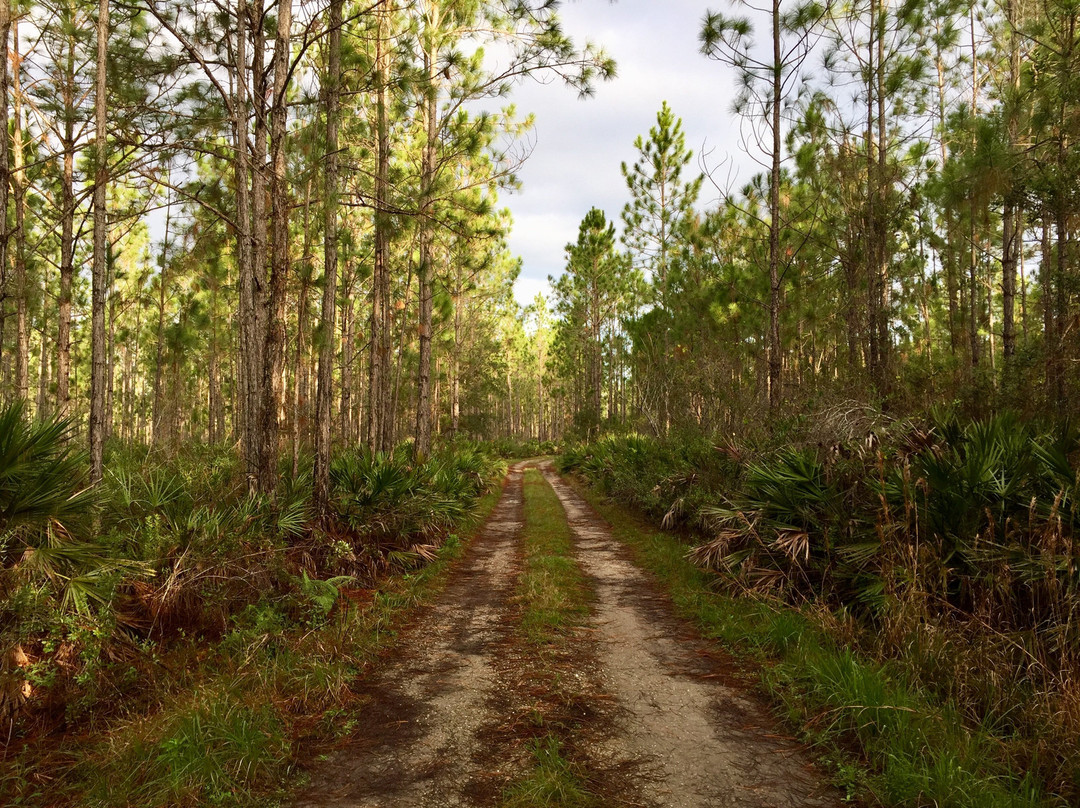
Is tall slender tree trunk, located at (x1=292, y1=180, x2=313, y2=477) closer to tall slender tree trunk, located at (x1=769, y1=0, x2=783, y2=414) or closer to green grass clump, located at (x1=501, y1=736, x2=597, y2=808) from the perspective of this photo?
green grass clump, located at (x1=501, y1=736, x2=597, y2=808)

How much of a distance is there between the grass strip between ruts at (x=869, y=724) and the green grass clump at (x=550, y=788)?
1.52 m

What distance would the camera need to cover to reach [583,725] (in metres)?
3.87

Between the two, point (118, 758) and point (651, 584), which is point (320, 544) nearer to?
point (118, 758)

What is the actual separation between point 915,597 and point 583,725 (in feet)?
9.91

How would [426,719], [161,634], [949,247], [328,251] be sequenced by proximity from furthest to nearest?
[949,247], [328,251], [161,634], [426,719]

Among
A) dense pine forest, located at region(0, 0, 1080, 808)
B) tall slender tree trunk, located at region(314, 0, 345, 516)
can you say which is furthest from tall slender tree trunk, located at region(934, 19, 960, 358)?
tall slender tree trunk, located at region(314, 0, 345, 516)

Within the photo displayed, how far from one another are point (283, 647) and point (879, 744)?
15.4 ft

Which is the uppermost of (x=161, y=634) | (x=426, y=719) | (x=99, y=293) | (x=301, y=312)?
(x=301, y=312)

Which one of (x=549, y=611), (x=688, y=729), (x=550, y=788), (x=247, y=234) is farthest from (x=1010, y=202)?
(x=247, y=234)

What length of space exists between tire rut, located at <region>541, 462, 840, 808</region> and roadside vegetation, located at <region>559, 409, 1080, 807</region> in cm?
29

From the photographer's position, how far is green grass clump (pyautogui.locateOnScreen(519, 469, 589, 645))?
6.05 metres

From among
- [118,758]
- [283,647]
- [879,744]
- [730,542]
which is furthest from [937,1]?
[118,758]

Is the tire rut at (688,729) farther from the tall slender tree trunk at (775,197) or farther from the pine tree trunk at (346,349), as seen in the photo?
the pine tree trunk at (346,349)

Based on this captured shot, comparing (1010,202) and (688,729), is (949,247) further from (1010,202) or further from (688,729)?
(688,729)
